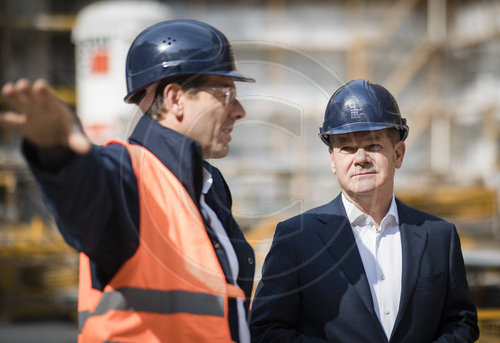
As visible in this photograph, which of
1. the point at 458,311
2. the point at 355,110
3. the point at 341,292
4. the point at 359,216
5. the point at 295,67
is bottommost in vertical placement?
the point at 458,311

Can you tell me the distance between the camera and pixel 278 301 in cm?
227

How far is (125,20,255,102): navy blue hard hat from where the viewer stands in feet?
6.07

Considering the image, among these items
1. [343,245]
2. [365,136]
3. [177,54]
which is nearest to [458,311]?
[343,245]

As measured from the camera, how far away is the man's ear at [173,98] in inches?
72.0

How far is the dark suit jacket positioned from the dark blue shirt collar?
0.69 m

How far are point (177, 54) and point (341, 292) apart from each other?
1069 millimetres

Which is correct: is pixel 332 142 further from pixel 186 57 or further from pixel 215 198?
pixel 186 57

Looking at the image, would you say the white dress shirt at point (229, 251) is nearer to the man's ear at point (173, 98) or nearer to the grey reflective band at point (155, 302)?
the grey reflective band at point (155, 302)

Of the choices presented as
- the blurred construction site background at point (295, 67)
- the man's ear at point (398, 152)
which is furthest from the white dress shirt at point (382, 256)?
the blurred construction site background at point (295, 67)

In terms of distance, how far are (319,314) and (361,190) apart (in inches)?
19.9

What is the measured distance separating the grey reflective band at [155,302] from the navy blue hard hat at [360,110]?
104 centimetres

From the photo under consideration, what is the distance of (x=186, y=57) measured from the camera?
185cm

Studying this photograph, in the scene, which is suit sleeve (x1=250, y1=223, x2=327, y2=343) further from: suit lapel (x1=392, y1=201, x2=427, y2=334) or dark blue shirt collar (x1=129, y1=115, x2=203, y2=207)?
dark blue shirt collar (x1=129, y1=115, x2=203, y2=207)

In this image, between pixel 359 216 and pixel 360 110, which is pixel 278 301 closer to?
pixel 359 216
